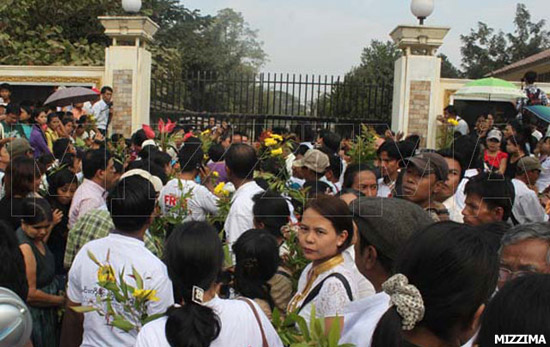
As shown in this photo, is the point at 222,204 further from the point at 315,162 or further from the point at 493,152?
the point at 493,152

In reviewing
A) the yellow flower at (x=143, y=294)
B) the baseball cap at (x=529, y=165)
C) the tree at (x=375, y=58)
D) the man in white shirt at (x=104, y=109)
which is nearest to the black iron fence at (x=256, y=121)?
the man in white shirt at (x=104, y=109)

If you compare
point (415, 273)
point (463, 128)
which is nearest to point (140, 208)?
point (415, 273)

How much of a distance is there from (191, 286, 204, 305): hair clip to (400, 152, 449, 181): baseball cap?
2140 mm

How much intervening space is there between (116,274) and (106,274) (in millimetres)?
204

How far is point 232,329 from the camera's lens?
7.35 ft

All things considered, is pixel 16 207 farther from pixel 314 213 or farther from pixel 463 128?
pixel 463 128

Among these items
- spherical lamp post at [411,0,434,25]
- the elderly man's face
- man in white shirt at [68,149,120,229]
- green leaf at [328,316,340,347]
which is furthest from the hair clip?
spherical lamp post at [411,0,434,25]

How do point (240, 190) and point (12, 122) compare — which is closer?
point (240, 190)

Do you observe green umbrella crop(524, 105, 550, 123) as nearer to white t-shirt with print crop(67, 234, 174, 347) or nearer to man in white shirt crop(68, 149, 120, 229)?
man in white shirt crop(68, 149, 120, 229)

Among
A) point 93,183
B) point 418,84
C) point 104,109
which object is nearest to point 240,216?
point 93,183

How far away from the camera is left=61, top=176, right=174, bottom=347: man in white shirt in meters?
2.84

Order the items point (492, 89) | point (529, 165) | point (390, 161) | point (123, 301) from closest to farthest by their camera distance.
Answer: point (123, 301)
point (390, 161)
point (529, 165)
point (492, 89)

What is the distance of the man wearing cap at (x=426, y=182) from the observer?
12.9 ft

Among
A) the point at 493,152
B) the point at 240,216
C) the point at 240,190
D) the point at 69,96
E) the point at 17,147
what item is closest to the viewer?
the point at 240,216
